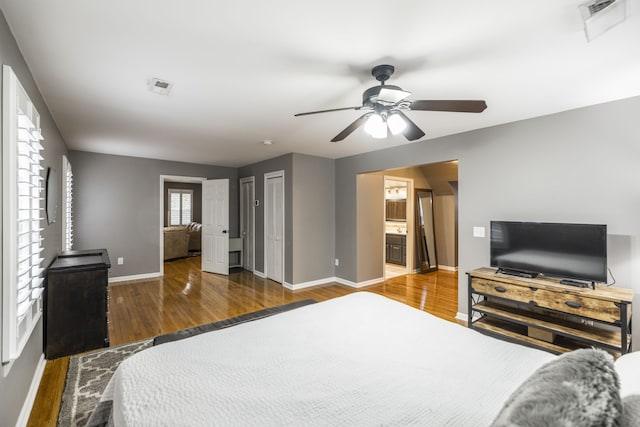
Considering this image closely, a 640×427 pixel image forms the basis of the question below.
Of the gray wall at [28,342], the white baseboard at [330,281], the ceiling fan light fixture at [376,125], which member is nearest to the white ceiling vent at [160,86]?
the gray wall at [28,342]

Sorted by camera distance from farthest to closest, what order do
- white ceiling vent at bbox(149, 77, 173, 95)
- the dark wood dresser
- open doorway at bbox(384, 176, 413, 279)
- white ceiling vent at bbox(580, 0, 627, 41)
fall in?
open doorway at bbox(384, 176, 413, 279) < the dark wood dresser < white ceiling vent at bbox(149, 77, 173, 95) < white ceiling vent at bbox(580, 0, 627, 41)

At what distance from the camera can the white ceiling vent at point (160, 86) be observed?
2309 mm

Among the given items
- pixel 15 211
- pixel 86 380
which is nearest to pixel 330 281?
pixel 86 380

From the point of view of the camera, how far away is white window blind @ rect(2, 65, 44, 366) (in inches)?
55.7

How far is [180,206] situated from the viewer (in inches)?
407

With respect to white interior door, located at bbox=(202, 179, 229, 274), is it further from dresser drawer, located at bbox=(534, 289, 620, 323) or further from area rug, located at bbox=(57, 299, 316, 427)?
dresser drawer, located at bbox=(534, 289, 620, 323)

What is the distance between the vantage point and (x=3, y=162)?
139 cm

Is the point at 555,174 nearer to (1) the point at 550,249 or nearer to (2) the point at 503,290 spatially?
(1) the point at 550,249

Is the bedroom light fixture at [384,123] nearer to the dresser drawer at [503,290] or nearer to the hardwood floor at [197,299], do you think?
the dresser drawer at [503,290]

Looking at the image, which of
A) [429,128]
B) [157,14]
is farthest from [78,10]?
[429,128]

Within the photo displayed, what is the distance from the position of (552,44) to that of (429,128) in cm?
175

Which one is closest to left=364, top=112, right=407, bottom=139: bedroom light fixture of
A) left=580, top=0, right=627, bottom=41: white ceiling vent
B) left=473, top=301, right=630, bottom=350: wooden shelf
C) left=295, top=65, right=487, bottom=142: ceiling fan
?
left=295, top=65, right=487, bottom=142: ceiling fan

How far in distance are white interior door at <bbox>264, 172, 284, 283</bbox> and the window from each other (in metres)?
5.94

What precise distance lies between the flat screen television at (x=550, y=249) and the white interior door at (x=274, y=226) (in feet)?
Answer: 11.1
